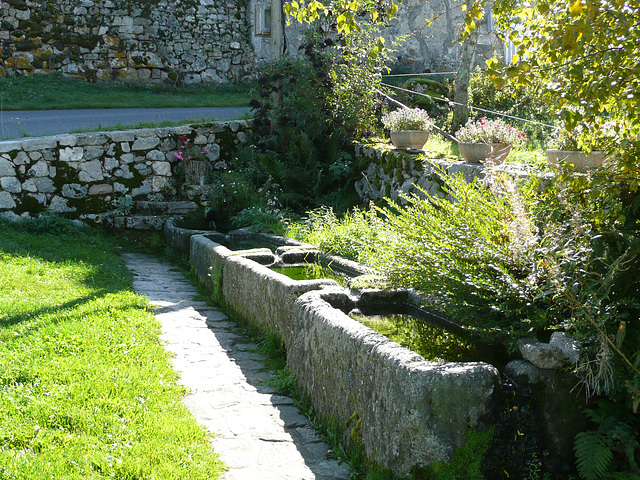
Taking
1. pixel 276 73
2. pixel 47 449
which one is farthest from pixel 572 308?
pixel 276 73

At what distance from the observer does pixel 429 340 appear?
3537mm

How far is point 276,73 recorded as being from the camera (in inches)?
402

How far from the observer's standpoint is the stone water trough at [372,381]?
2.60 m

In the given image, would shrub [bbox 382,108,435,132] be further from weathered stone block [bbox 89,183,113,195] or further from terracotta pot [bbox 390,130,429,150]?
weathered stone block [bbox 89,183,113,195]

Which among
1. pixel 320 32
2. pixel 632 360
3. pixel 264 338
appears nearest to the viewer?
pixel 632 360

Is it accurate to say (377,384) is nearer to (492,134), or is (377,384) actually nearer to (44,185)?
(492,134)

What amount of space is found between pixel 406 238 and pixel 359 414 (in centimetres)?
118

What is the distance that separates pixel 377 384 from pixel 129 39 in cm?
1489

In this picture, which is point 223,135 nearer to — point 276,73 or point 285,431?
point 276,73

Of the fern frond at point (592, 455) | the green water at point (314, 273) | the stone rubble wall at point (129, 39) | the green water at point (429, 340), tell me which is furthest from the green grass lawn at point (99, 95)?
the fern frond at point (592, 455)

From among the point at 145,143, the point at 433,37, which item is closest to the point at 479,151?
the point at 145,143

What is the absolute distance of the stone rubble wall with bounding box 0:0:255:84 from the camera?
14719 millimetres

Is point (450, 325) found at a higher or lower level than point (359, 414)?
higher

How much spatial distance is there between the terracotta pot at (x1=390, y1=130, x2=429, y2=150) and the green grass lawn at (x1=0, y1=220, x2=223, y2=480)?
389 centimetres
